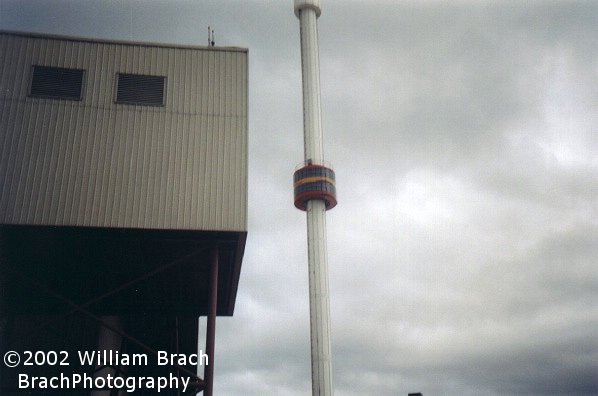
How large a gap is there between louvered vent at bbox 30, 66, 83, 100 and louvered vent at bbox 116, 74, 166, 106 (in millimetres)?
1255

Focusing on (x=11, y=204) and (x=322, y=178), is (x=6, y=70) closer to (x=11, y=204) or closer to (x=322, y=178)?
(x=11, y=204)

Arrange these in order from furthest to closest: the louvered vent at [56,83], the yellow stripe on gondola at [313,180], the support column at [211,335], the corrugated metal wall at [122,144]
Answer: the yellow stripe on gondola at [313,180] → the louvered vent at [56,83] → the corrugated metal wall at [122,144] → the support column at [211,335]

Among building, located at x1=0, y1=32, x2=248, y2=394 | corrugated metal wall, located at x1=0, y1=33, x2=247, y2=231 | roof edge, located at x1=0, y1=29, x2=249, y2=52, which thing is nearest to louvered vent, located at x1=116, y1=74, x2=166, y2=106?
building, located at x1=0, y1=32, x2=248, y2=394

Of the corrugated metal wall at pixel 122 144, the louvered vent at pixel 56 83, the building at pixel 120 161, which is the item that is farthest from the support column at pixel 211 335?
the louvered vent at pixel 56 83

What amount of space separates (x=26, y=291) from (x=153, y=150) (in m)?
7.96

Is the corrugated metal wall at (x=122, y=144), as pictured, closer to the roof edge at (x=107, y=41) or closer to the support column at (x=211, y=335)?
the roof edge at (x=107, y=41)

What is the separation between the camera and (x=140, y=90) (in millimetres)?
18219

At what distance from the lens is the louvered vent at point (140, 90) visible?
1806 centimetres

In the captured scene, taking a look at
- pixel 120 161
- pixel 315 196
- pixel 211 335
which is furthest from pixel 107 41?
pixel 315 196

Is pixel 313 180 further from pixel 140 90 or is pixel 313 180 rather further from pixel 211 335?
pixel 211 335

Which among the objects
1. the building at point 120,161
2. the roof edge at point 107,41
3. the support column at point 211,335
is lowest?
the support column at point 211,335

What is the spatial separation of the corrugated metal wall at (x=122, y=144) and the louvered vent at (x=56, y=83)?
0.64 feet

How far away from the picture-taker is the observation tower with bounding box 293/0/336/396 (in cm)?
5428

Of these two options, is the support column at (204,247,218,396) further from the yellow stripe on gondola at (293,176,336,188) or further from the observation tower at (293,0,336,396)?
the yellow stripe on gondola at (293,176,336,188)
